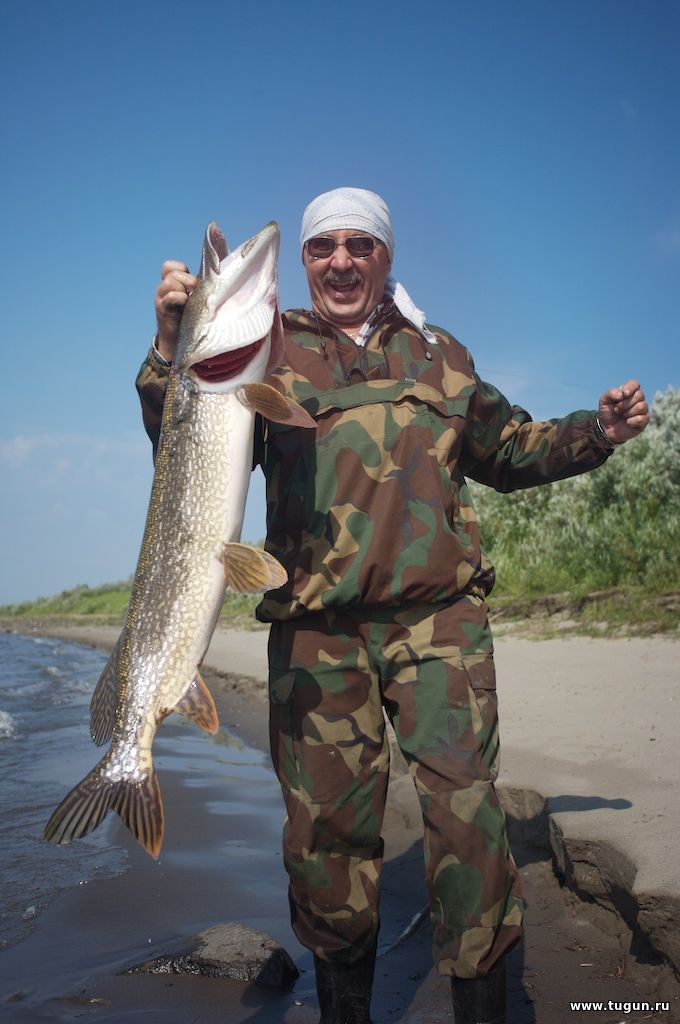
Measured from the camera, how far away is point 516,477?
3596 millimetres

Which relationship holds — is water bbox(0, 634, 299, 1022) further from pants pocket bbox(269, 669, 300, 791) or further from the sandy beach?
pants pocket bbox(269, 669, 300, 791)

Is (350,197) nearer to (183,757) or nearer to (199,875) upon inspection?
(199,875)

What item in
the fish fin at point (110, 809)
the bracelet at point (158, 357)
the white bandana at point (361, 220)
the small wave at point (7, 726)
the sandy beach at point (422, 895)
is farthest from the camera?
the small wave at point (7, 726)

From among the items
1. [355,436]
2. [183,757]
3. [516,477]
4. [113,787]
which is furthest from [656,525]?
[113,787]

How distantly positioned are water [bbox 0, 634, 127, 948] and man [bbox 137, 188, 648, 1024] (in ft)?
5.35

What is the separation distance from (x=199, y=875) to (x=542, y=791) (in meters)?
1.82

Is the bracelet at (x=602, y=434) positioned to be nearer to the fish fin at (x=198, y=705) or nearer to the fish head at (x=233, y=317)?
the fish head at (x=233, y=317)

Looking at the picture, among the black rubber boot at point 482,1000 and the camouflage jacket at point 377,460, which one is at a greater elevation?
the camouflage jacket at point 377,460

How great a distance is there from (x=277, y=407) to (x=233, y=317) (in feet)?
1.22

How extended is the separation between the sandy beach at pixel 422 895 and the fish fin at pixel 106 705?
0.99 metres

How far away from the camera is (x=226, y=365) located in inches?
116

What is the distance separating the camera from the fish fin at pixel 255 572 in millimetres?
2723

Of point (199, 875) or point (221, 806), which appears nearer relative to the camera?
point (199, 875)

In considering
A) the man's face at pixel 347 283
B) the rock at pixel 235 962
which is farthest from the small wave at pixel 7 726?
the man's face at pixel 347 283
